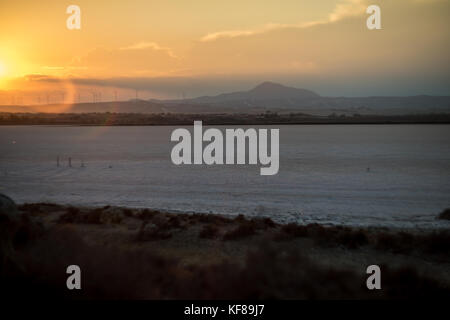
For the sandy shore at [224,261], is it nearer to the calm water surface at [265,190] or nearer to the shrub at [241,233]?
the shrub at [241,233]

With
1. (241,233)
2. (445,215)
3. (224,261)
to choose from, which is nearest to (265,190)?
(445,215)

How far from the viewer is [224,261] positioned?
7.66 meters

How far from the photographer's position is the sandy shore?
6309 millimetres

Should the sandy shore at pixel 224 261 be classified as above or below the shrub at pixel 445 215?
above

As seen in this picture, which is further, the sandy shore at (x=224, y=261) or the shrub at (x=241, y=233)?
the shrub at (x=241, y=233)

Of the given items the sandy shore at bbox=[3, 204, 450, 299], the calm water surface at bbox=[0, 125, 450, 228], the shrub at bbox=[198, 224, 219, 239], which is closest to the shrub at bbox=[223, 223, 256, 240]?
the sandy shore at bbox=[3, 204, 450, 299]

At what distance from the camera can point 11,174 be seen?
107 ft

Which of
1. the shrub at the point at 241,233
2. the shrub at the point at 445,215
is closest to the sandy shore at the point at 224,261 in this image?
the shrub at the point at 241,233

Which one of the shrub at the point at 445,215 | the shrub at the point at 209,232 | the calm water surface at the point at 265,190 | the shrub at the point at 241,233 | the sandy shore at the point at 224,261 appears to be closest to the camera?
the sandy shore at the point at 224,261

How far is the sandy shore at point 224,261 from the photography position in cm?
631

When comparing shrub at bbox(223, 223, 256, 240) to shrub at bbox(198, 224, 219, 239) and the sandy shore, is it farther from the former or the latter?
shrub at bbox(198, 224, 219, 239)

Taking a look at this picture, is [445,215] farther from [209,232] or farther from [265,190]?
[265,190]
